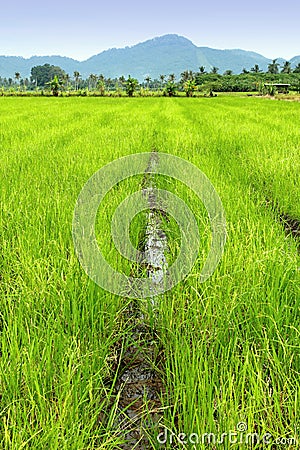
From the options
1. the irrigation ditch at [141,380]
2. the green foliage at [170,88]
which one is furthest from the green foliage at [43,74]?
the irrigation ditch at [141,380]

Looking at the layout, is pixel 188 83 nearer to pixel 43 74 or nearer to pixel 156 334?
pixel 156 334

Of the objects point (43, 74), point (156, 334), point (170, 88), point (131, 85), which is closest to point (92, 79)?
point (131, 85)

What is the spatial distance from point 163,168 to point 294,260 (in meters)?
2.68

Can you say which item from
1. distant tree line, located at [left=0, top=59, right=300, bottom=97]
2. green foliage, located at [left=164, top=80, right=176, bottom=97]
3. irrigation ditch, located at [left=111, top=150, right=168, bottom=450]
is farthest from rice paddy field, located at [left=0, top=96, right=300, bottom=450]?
green foliage, located at [left=164, top=80, right=176, bottom=97]

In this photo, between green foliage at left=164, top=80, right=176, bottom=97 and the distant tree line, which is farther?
the distant tree line

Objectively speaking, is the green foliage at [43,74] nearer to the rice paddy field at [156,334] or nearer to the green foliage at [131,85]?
the green foliage at [131,85]

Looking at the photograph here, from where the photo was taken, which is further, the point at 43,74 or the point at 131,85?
the point at 43,74

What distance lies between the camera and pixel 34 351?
4.17ft

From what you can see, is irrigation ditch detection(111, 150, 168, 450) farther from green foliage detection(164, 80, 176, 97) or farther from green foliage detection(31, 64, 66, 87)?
green foliage detection(31, 64, 66, 87)

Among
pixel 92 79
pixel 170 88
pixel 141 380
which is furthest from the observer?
pixel 92 79

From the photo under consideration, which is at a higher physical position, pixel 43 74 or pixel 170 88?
pixel 43 74

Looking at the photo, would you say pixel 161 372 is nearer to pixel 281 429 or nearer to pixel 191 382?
pixel 191 382

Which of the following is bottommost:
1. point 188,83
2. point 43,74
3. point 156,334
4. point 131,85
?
point 156,334

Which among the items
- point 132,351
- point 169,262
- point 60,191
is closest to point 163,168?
point 60,191
